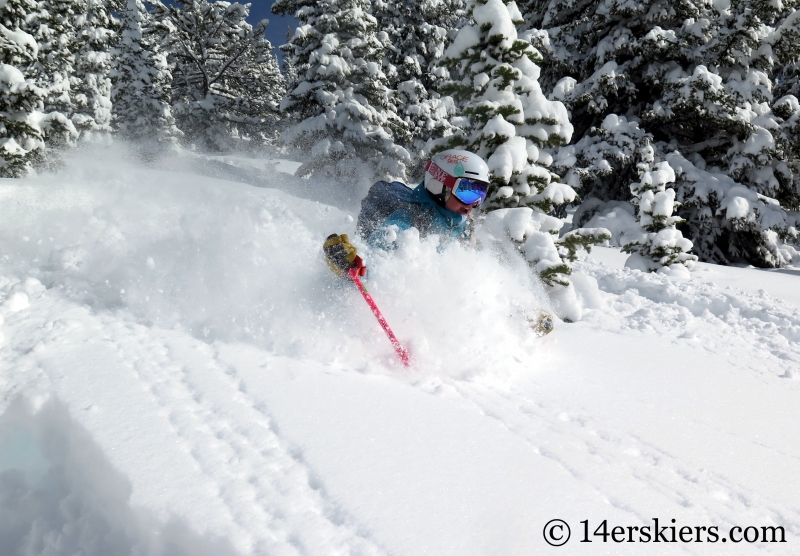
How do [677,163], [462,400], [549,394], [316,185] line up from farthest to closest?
1. [316,185]
2. [677,163]
3. [549,394]
4. [462,400]

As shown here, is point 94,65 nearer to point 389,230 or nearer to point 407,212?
point 407,212

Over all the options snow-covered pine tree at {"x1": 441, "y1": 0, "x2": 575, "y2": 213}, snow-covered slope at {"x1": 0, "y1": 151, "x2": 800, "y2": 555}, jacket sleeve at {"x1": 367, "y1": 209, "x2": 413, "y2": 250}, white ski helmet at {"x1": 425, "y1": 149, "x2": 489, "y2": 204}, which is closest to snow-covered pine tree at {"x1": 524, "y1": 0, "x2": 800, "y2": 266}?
snow-covered pine tree at {"x1": 441, "y1": 0, "x2": 575, "y2": 213}

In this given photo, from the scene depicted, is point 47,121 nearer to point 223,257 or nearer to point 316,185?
point 316,185

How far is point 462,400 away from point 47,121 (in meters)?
12.9

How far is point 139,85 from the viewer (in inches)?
1053

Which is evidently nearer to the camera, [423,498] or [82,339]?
[423,498]

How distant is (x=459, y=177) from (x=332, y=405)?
3.01m

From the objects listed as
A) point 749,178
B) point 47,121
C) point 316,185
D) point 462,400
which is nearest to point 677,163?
point 749,178

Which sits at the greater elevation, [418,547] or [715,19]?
[715,19]

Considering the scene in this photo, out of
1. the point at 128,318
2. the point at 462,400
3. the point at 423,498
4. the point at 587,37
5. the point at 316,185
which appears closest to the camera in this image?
the point at 423,498

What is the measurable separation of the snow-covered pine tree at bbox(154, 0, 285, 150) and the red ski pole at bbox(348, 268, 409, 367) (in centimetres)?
2448

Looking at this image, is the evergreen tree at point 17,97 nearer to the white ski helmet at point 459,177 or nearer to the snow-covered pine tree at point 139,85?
the white ski helmet at point 459,177

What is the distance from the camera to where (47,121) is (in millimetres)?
11773

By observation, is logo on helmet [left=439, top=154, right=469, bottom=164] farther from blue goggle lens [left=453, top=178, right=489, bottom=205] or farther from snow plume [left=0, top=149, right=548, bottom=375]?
snow plume [left=0, top=149, right=548, bottom=375]
